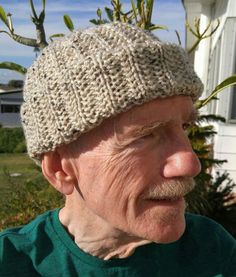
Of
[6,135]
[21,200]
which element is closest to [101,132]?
[21,200]

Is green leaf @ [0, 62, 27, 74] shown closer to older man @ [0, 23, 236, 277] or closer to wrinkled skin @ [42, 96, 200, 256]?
older man @ [0, 23, 236, 277]

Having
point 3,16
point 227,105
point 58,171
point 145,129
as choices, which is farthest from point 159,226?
point 227,105

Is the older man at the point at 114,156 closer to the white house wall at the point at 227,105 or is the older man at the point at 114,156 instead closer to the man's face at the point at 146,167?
the man's face at the point at 146,167

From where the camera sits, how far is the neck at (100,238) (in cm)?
155

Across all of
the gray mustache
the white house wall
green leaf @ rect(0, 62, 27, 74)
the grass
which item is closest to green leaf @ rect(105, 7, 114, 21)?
green leaf @ rect(0, 62, 27, 74)

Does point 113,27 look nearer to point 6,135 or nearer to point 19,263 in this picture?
point 19,263

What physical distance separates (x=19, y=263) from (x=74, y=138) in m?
A: 0.43

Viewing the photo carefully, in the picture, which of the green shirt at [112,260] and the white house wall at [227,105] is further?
the white house wall at [227,105]

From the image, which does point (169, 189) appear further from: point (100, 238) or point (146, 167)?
point (100, 238)

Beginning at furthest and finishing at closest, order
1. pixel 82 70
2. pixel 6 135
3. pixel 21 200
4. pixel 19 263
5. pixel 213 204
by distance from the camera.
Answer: pixel 6 135 → pixel 213 204 → pixel 21 200 → pixel 19 263 → pixel 82 70

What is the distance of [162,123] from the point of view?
140cm

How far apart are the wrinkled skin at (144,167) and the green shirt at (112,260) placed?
0.13 metres

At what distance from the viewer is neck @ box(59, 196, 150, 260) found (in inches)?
60.9

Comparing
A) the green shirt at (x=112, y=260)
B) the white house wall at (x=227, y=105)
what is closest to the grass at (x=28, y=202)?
the green shirt at (x=112, y=260)
